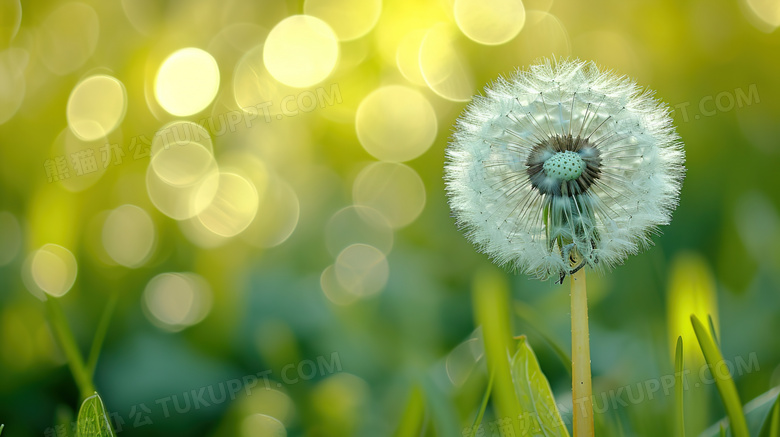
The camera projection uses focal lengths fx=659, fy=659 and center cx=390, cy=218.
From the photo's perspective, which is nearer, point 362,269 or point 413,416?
point 413,416

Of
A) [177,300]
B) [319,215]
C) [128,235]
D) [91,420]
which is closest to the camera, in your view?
[91,420]

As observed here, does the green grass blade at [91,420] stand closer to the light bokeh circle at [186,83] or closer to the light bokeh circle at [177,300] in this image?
the light bokeh circle at [177,300]

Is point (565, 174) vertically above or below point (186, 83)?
below

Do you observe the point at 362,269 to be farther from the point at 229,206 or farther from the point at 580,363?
the point at 580,363

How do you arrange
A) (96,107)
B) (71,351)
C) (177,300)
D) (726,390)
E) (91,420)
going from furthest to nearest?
(96,107) → (177,300) → (71,351) → (91,420) → (726,390)

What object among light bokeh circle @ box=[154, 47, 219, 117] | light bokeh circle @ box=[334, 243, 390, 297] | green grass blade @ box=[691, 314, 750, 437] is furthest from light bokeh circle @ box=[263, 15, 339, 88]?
green grass blade @ box=[691, 314, 750, 437]

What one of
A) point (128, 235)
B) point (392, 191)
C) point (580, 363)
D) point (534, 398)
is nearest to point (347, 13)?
point (392, 191)

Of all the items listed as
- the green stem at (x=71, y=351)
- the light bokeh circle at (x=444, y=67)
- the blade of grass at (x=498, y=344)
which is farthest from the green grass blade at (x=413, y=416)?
the light bokeh circle at (x=444, y=67)

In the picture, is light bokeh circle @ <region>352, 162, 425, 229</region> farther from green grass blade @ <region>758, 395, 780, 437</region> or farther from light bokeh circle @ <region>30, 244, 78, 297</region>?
green grass blade @ <region>758, 395, 780, 437</region>
